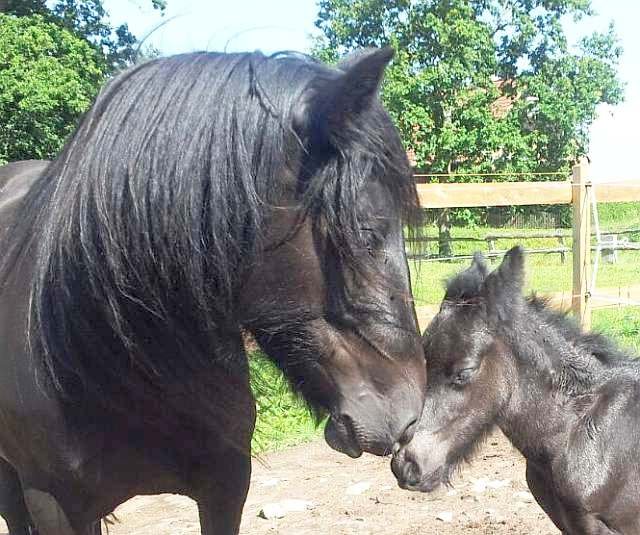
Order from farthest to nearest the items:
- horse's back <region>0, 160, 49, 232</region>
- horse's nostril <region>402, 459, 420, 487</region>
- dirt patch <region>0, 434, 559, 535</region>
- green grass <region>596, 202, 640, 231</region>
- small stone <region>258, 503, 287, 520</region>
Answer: green grass <region>596, 202, 640, 231</region>
small stone <region>258, 503, 287, 520</region>
dirt patch <region>0, 434, 559, 535</region>
horse's nostril <region>402, 459, 420, 487</region>
horse's back <region>0, 160, 49, 232</region>

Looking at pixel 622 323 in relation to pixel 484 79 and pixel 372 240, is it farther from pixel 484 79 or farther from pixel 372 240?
pixel 484 79

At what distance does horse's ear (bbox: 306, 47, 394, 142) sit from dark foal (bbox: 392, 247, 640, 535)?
80.3 inches

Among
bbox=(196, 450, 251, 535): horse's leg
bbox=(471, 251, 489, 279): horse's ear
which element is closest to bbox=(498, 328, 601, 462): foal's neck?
bbox=(471, 251, 489, 279): horse's ear

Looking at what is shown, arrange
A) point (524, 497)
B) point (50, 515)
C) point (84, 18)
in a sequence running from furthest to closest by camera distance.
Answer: point (84, 18) < point (524, 497) < point (50, 515)

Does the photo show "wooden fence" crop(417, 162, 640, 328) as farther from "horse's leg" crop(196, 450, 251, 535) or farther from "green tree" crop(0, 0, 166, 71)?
"green tree" crop(0, 0, 166, 71)

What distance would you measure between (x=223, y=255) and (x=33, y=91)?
13827 millimetres

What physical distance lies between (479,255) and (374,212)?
2334mm

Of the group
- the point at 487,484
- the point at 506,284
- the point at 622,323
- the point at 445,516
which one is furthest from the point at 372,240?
the point at 622,323

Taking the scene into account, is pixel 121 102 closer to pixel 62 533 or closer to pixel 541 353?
pixel 62 533

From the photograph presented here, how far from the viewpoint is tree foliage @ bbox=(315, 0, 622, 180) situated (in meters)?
22.4

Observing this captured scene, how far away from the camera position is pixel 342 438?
1.56 m

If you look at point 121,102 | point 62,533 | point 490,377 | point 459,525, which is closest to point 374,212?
point 121,102

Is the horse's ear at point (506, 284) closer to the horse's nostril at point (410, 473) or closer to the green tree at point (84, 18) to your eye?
the horse's nostril at point (410, 473)

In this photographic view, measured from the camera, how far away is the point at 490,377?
11.4 feet
